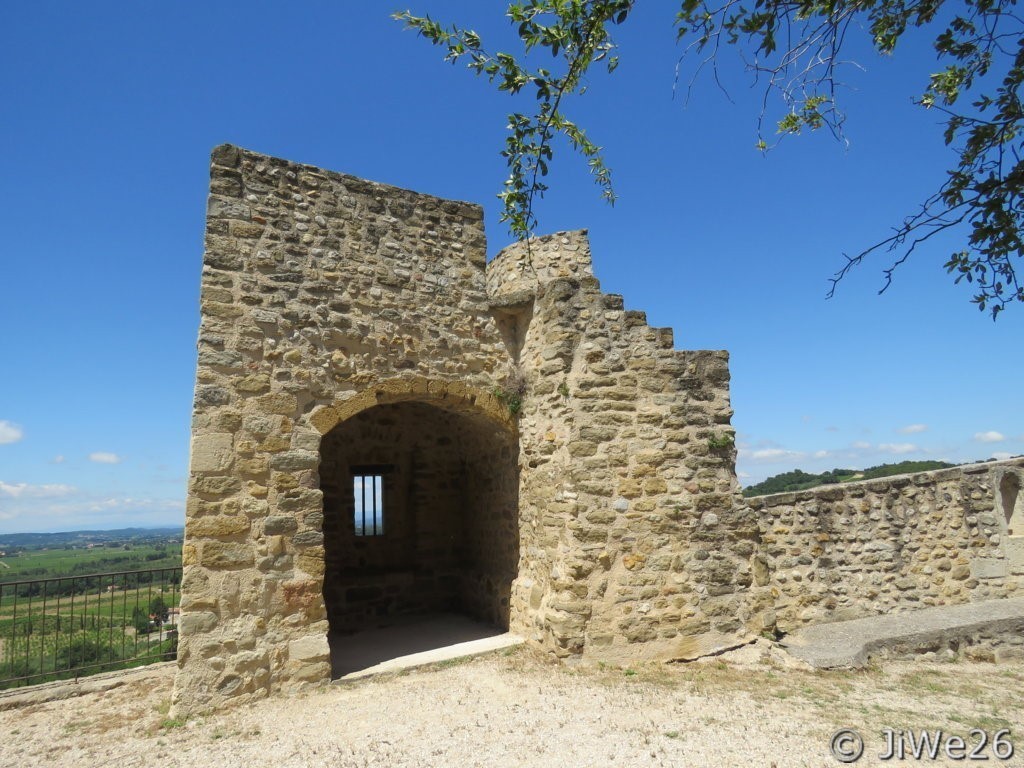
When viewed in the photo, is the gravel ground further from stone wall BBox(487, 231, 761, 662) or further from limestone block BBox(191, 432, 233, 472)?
limestone block BBox(191, 432, 233, 472)

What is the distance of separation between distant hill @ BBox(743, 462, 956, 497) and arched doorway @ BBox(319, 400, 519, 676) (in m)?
4.94

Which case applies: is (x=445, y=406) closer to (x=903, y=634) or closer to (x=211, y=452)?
(x=211, y=452)

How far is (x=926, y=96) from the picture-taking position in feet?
10.7

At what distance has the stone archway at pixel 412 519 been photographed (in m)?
8.29

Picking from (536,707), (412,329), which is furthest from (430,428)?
(536,707)

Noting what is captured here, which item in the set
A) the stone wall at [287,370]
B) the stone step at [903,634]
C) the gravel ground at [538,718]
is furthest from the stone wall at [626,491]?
the stone wall at [287,370]

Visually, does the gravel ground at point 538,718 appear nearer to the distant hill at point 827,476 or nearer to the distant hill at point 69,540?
the distant hill at point 827,476

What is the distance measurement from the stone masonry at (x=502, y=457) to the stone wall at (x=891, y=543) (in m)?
0.03

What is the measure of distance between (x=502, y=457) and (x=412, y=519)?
2405 mm

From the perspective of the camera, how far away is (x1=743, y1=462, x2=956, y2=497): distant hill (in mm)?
12977

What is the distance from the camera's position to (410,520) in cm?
930

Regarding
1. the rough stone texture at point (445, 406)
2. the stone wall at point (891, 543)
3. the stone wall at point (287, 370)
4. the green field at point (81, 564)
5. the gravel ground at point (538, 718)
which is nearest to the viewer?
the gravel ground at point (538, 718)

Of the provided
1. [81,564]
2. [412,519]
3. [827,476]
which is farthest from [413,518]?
[81,564]

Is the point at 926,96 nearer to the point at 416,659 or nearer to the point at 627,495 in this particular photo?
the point at 627,495
